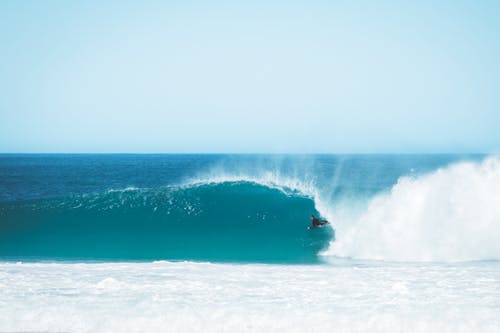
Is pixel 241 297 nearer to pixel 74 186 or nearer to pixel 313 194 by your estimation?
pixel 313 194

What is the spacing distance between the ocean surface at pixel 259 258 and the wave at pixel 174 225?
0.06 m

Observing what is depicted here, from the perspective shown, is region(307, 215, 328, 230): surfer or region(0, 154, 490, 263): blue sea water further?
region(307, 215, 328, 230): surfer

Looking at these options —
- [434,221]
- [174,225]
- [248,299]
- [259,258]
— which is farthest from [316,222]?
[248,299]

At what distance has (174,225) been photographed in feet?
40.7

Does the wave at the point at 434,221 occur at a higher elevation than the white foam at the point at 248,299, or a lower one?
higher

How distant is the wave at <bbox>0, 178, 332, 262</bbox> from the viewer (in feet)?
Result: 34.0

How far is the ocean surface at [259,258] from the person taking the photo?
17.9ft

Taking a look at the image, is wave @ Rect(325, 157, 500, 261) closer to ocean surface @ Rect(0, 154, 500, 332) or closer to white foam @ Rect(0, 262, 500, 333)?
ocean surface @ Rect(0, 154, 500, 332)

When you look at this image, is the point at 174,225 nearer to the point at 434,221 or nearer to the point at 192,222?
the point at 192,222

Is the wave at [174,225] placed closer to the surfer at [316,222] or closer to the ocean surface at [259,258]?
the ocean surface at [259,258]

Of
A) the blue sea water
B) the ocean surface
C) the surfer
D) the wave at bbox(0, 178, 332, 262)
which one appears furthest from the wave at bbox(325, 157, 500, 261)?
the wave at bbox(0, 178, 332, 262)

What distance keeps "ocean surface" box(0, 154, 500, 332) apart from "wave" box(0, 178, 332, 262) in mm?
58

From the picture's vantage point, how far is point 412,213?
1030 centimetres

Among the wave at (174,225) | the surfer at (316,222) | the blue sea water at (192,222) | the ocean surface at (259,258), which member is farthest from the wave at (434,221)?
the wave at (174,225)
